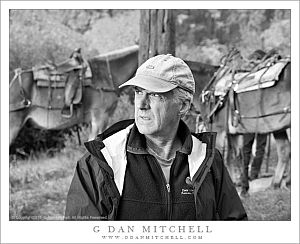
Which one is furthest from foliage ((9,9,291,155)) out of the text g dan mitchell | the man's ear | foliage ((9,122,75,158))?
the man's ear

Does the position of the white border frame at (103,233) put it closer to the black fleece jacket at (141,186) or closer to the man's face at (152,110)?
the black fleece jacket at (141,186)

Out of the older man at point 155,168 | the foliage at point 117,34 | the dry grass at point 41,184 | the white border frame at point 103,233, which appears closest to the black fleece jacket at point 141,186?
the older man at point 155,168

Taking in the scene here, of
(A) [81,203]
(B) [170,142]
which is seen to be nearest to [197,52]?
(B) [170,142]

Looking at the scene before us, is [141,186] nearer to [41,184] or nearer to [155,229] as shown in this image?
[155,229]

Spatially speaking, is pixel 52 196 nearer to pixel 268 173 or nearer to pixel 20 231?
pixel 20 231

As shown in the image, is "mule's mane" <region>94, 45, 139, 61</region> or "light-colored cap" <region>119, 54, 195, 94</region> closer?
"light-colored cap" <region>119, 54, 195, 94</region>

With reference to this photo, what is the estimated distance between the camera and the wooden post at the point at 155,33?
8.52ft

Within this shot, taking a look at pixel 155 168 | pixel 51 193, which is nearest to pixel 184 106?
pixel 155 168

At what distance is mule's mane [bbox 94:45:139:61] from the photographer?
2.65 meters

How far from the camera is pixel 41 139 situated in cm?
271

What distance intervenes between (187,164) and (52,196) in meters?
0.89

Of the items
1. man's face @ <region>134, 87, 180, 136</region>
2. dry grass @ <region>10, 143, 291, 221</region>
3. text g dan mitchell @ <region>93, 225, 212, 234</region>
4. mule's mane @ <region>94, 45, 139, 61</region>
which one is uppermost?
mule's mane @ <region>94, 45, 139, 61</region>

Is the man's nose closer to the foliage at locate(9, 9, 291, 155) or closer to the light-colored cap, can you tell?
the light-colored cap

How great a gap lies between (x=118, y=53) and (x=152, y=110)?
803 mm
